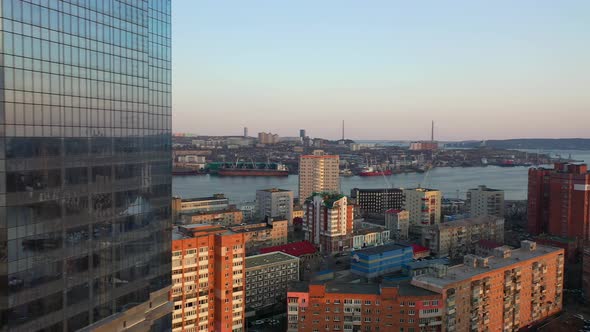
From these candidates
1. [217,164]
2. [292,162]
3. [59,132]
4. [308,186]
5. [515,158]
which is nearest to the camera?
[59,132]

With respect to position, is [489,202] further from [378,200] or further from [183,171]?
[183,171]

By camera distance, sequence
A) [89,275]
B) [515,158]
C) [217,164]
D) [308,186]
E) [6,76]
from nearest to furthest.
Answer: [6,76], [89,275], [308,186], [217,164], [515,158]

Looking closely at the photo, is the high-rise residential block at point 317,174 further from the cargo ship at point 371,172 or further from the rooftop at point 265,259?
the cargo ship at point 371,172

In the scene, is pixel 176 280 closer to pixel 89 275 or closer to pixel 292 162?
pixel 89 275

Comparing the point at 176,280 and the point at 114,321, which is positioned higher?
the point at 114,321

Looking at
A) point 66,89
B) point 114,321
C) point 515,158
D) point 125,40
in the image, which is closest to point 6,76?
point 66,89

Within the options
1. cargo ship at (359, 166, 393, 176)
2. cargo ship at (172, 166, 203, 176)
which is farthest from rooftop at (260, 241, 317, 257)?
cargo ship at (359, 166, 393, 176)

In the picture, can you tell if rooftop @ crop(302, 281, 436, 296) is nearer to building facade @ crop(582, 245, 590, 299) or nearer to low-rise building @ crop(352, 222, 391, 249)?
building facade @ crop(582, 245, 590, 299)
